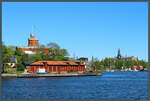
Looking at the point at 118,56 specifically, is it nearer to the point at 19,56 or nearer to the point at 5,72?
the point at 19,56

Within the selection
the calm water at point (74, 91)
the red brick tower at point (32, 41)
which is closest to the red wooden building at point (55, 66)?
the calm water at point (74, 91)

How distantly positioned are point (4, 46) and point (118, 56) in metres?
106

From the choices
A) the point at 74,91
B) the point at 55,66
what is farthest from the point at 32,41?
the point at 74,91

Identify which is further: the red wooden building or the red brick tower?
the red brick tower

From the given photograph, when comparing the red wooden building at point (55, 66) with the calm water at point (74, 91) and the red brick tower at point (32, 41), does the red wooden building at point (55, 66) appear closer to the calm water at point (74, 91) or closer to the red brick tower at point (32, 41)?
the calm water at point (74, 91)

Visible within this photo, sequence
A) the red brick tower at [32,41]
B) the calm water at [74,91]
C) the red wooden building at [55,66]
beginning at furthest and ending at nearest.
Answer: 1. the red brick tower at [32,41]
2. the red wooden building at [55,66]
3. the calm water at [74,91]

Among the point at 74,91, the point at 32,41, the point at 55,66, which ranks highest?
the point at 32,41

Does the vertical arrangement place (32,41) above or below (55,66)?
above

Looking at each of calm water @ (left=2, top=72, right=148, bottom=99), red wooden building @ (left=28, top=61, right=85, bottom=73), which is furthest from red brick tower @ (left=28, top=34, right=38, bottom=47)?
calm water @ (left=2, top=72, right=148, bottom=99)

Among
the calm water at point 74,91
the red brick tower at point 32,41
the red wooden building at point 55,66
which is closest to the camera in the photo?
the calm water at point 74,91

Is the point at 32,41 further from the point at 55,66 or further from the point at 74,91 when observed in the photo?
the point at 74,91

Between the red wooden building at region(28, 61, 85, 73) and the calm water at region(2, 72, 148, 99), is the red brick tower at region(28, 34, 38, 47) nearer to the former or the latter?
the red wooden building at region(28, 61, 85, 73)

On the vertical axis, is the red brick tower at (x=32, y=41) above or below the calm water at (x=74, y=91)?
above

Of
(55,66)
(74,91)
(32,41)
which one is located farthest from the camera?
(32,41)
